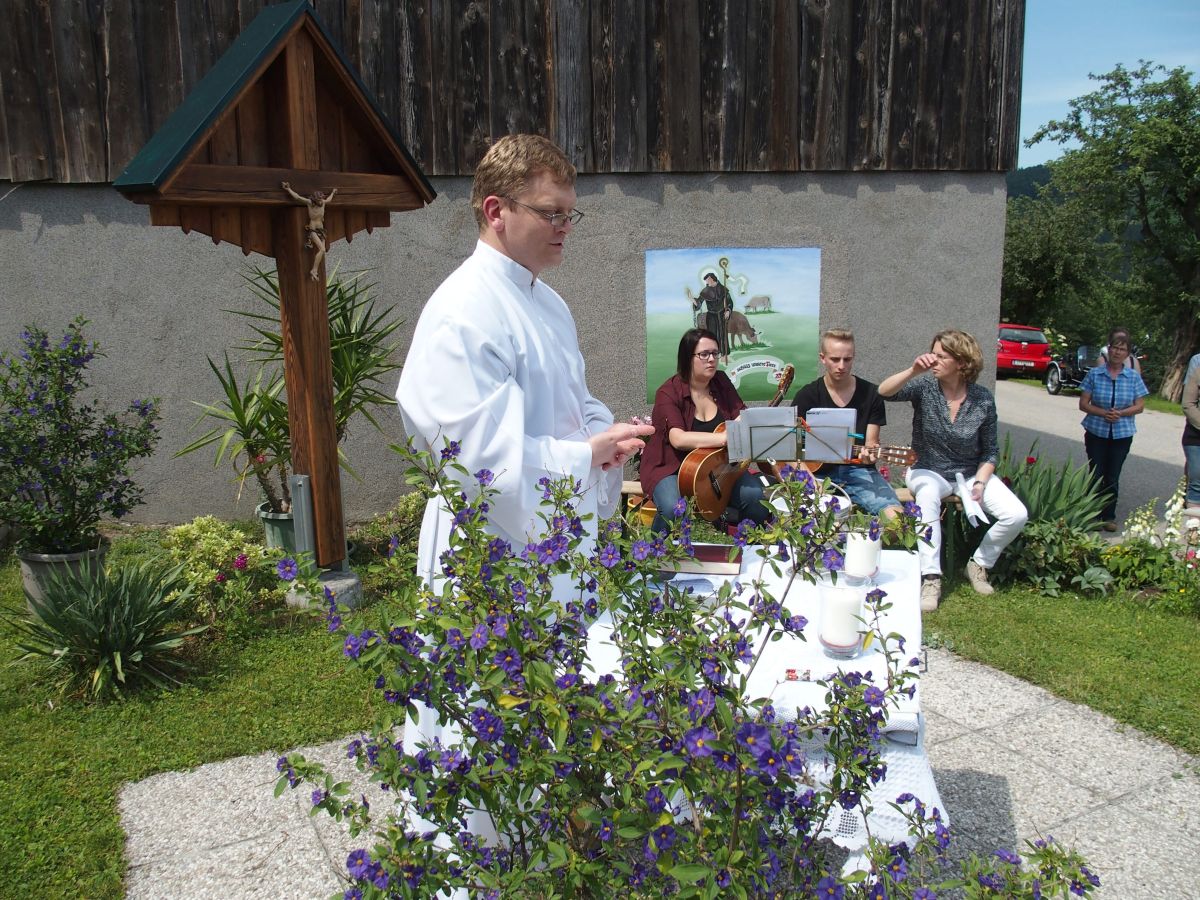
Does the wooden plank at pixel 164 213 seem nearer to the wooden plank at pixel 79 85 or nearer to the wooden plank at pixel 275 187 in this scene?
the wooden plank at pixel 275 187

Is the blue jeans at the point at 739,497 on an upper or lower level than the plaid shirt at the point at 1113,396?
lower

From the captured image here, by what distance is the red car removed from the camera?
80.1ft

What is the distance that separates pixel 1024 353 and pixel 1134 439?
12012 millimetres

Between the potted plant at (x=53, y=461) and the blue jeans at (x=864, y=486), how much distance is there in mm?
4089

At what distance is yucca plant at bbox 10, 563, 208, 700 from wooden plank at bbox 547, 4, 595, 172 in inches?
162

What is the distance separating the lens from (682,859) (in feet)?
5.46

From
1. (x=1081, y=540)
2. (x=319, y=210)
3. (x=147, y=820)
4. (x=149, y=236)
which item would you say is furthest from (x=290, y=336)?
(x=1081, y=540)

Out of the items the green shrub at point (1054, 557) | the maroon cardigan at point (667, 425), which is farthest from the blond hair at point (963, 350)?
the maroon cardigan at point (667, 425)

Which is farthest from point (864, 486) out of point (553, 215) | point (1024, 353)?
point (1024, 353)

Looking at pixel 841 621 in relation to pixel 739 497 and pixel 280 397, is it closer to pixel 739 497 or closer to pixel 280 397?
pixel 739 497

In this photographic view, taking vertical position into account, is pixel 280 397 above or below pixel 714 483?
above

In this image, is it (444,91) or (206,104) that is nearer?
(206,104)

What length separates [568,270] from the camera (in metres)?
7.17

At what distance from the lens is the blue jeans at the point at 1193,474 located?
294 inches
